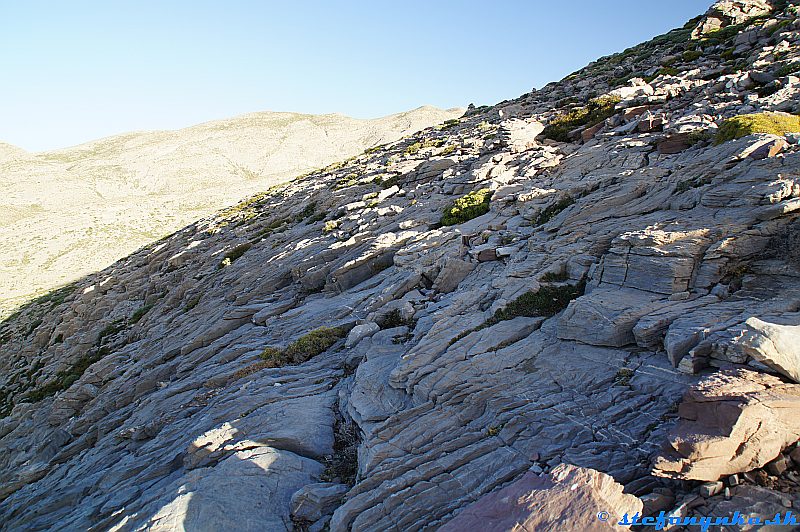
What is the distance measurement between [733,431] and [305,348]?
15.1 meters

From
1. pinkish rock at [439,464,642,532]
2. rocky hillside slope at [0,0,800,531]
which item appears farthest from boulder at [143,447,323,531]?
pinkish rock at [439,464,642,532]

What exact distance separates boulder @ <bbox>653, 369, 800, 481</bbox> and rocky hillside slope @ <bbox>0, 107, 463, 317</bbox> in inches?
2951

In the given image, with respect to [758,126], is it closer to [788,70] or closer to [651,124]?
[651,124]

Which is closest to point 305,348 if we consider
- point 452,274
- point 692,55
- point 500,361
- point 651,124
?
point 452,274

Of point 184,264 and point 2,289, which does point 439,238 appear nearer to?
point 184,264

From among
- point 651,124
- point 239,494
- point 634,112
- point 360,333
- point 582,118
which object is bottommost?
point 239,494

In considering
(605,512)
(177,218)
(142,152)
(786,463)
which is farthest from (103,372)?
(142,152)

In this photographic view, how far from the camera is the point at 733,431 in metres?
7.17

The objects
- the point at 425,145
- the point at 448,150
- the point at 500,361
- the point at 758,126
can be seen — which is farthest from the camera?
the point at 425,145

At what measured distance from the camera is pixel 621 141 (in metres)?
23.7

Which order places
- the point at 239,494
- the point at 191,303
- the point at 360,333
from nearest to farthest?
the point at 239,494
the point at 360,333
the point at 191,303

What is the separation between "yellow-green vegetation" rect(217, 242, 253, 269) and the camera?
35969 mm

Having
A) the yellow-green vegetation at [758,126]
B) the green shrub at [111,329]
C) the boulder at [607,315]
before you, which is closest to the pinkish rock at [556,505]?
the boulder at [607,315]

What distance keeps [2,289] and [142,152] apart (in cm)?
7455
